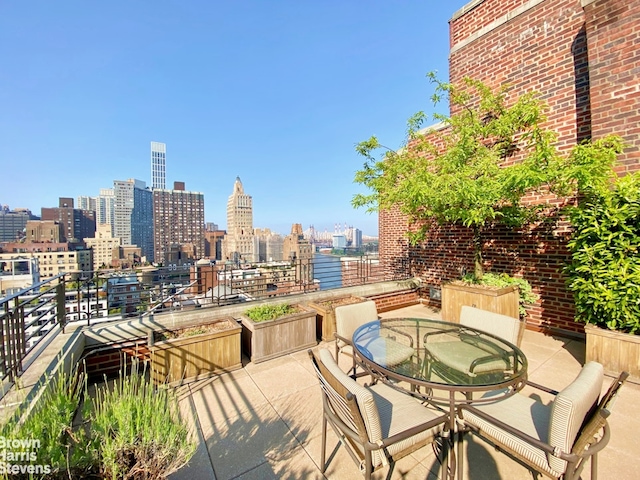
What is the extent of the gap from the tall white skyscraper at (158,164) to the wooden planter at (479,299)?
18640cm

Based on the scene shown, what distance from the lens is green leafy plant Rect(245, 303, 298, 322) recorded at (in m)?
3.50

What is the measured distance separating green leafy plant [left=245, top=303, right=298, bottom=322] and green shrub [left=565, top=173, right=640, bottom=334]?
358 centimetres

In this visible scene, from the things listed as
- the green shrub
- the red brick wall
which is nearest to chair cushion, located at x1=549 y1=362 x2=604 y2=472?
the green shrub

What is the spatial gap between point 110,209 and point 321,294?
11647cm

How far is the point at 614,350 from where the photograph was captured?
2.88m

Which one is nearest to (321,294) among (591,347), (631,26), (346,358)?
(346,358)

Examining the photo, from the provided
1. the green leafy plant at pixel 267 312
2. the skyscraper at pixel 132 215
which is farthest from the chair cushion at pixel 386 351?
the skyscraper at pixel 132 215

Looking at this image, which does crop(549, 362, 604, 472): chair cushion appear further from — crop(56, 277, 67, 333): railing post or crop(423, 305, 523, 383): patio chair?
crop(56, 277, 67, 333): railing post

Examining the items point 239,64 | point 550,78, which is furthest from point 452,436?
point 239,64

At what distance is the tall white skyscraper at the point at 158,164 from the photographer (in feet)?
526

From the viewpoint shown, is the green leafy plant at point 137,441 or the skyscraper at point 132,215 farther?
the skyscraper at point 132,215

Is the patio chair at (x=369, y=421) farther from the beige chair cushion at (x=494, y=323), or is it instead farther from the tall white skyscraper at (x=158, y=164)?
the tall white skyscraper at (x=158, y=164)

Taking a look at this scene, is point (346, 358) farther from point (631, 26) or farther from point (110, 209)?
point (110, 209)

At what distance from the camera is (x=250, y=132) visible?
87.0 ft
